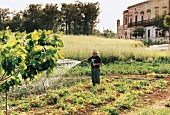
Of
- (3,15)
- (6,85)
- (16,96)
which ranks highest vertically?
(3,15)

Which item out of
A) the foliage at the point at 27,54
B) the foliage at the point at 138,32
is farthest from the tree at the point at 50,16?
the foliage at the point at 27,54

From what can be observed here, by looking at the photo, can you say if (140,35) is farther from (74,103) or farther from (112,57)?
(74,103)

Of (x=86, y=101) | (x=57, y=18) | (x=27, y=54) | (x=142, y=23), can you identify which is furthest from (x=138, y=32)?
(x=27, y=54)

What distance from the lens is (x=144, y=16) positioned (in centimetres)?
5350

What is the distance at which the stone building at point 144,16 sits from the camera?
48612 millimetres

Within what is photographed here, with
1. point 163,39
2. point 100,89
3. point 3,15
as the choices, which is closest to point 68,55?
point 100,89

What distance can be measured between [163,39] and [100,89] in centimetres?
3413

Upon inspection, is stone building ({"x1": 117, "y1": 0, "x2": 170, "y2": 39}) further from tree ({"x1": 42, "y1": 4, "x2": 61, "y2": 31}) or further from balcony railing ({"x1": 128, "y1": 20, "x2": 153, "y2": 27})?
tree ({"x1": 42, "y1": 4, "x2": 61, "y2": 31})

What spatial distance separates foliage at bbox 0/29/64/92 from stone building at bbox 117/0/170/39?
42.9m

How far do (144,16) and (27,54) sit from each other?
49.8m

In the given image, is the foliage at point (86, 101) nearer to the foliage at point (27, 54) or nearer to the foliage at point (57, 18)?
the foliage at point (27, 54)

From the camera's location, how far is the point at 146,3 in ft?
172

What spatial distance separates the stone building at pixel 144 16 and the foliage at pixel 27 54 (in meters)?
42.9

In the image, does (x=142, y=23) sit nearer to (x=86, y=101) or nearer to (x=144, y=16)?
(x=144, y=16)
